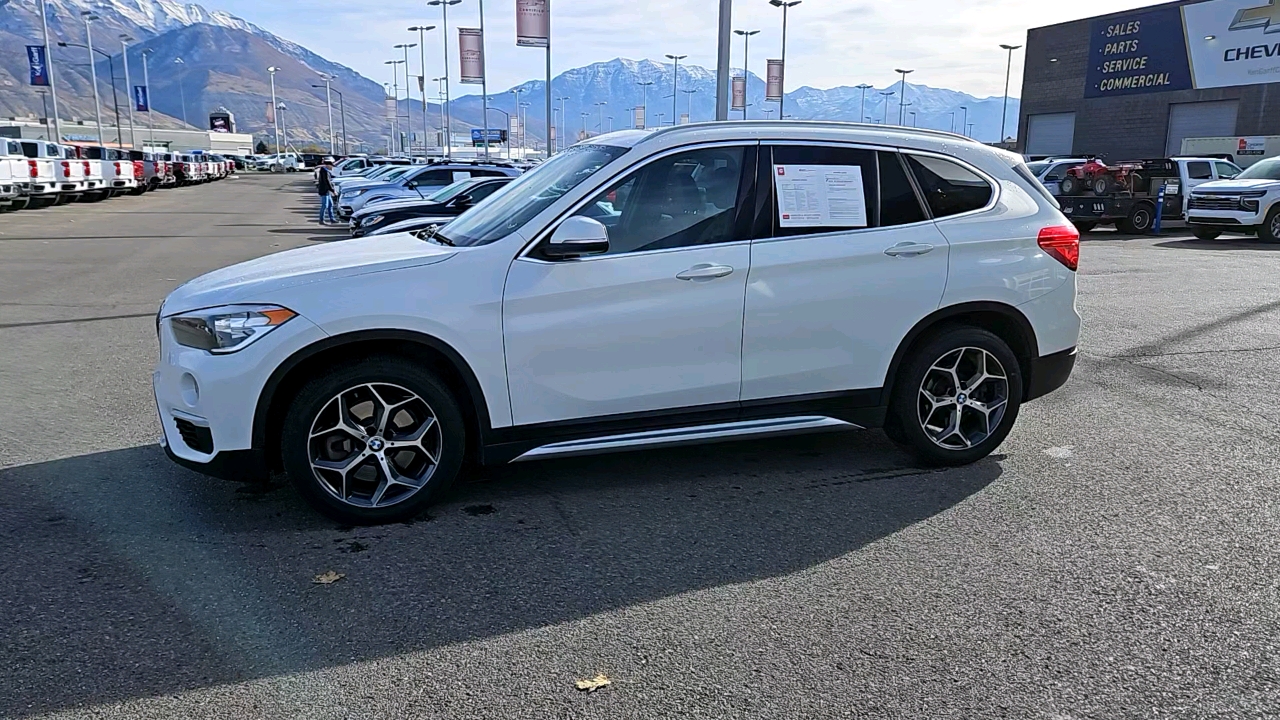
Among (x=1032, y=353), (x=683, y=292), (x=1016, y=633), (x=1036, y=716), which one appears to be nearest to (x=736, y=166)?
(x=683, y=292)

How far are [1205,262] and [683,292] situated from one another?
1427cm

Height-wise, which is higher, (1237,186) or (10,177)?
(1237,186)

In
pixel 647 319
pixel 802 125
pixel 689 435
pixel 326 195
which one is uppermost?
pixel 802 125

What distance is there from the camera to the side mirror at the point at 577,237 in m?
4.32

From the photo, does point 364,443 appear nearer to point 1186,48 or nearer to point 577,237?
point 577,237

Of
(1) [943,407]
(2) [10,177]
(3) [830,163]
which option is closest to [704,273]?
(3) [830,163]

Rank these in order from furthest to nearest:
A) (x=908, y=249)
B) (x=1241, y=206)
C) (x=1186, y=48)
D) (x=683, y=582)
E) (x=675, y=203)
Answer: (x=1186, y=48)
(x=1241, y=206)
(x=908, y=249)
(x=675, y=203)
(x=683, y=582)

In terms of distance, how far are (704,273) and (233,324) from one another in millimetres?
2131

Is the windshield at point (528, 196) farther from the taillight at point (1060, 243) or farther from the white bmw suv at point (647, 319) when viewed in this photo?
the taillight at point (1060, 243)

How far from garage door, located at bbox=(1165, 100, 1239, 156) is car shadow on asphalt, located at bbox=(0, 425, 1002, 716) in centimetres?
4293

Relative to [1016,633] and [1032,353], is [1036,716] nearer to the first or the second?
[1016,633]

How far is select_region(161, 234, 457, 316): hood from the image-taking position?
14.0 ft

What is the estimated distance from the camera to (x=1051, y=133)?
48656 mm

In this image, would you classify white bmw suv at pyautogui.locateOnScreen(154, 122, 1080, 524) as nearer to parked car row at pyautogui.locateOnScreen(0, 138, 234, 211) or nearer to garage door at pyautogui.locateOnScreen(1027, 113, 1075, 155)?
parked car row at pyautogui.locateOnScreen(0, 138, 234, 211)
